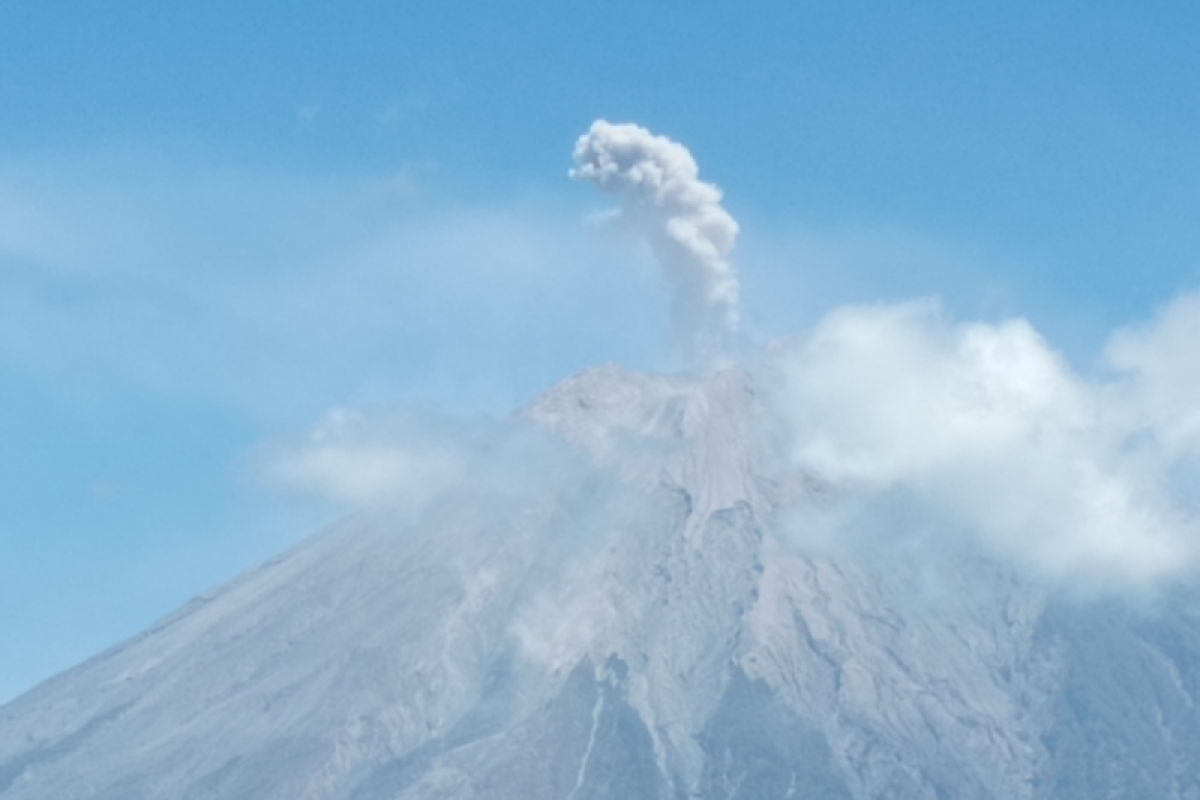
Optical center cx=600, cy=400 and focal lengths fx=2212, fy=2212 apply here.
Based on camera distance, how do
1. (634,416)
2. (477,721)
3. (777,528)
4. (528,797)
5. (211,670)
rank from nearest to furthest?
(528,797) < (477,721) < (211,670) < (777,528) < (634,416)

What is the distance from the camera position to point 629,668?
13675 centimetres

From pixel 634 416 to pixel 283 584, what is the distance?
1154 inches

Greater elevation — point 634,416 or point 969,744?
point 634,416

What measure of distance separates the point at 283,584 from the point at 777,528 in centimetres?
3488

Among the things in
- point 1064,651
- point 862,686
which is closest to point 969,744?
point 862,686

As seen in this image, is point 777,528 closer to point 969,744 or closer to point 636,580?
point 636,580

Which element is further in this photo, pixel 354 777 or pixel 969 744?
pixel 969 744

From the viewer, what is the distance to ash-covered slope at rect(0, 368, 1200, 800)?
129125mm

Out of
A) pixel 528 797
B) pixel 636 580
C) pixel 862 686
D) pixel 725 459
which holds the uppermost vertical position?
pixel 725 459

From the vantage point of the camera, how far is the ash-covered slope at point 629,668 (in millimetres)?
129125

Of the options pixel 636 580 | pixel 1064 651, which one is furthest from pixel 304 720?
pixel 1064 651

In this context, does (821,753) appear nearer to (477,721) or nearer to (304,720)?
(477,721)

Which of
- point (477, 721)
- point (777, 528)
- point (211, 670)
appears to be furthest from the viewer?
point (777, 528)

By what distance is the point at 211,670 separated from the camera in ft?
471
